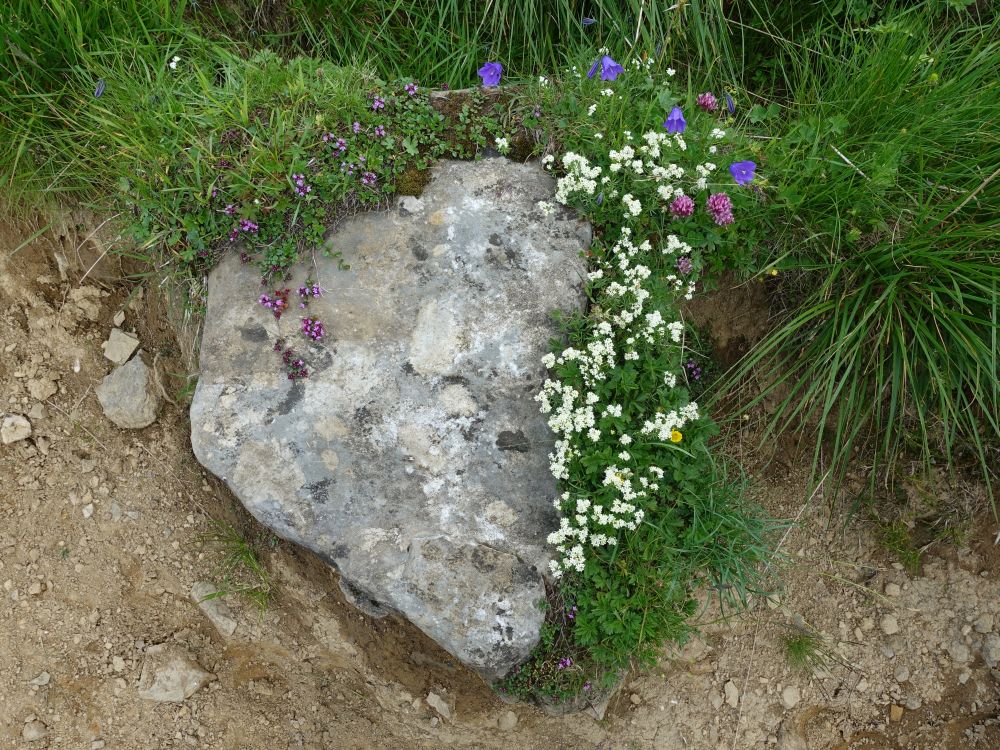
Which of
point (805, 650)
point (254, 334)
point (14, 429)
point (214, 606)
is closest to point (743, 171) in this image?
point (254, 334)

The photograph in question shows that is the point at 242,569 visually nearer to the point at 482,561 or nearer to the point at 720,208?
the point at 482,561

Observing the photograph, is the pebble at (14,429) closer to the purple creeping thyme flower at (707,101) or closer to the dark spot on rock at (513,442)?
the dark spot on rock at (513,442)

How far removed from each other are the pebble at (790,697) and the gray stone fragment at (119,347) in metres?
4.47

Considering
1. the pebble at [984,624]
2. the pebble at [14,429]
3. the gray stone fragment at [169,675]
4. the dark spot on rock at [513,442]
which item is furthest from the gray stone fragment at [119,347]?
the pebble at [984,624]

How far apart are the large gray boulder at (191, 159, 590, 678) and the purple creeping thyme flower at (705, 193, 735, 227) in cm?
65

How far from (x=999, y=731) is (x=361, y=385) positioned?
168 inches

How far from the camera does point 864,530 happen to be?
14.6 ft

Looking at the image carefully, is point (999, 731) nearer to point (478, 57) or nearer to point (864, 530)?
point (864, 530)

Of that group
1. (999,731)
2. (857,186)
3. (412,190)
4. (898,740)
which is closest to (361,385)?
(412,190)

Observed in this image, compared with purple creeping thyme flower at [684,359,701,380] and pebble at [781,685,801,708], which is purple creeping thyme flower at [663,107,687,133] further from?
pebble at [781,685,801,708]

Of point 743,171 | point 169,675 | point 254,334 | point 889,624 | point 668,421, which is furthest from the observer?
point 889,624

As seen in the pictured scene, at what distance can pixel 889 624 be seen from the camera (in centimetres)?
443

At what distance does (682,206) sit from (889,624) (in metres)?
2.91

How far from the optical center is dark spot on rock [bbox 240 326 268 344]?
3.79 metres
